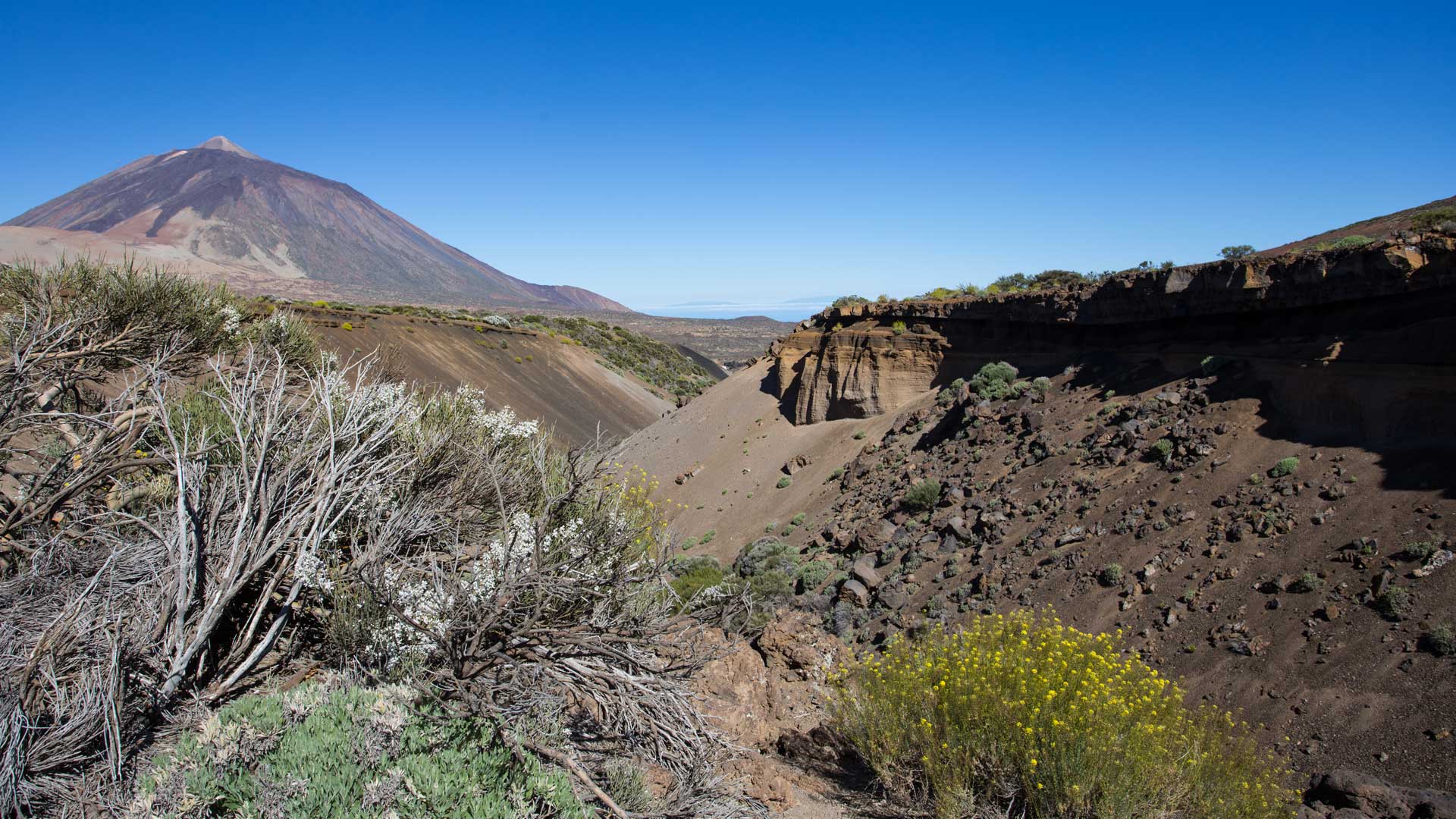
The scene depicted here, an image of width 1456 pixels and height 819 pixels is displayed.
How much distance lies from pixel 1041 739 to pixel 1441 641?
546 centimetres

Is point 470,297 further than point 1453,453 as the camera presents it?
Yes

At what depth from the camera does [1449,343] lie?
10.1 meters

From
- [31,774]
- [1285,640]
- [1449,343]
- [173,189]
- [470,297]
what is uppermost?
[173,189]

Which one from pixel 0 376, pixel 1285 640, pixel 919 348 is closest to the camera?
pixel 0 376

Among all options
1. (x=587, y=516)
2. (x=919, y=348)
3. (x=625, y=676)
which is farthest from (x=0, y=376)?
(x=919, y=348)

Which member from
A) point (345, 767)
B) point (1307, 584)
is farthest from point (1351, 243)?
point (345, 767)

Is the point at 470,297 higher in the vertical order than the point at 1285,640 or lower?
higher

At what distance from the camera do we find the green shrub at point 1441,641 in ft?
24.3

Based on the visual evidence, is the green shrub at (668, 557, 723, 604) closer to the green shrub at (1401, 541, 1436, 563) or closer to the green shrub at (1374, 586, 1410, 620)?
the green shrub at (1374, 586, 1410, 620)

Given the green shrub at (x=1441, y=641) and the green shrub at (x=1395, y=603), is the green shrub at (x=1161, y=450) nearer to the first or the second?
the green shrub at (x=1395, y=603)

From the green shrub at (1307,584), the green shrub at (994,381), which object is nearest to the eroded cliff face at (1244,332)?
the green shrub at (994,381)

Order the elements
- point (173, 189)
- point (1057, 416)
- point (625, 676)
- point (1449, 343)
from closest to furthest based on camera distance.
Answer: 1. point (625, 676)
2. point (1449, 343)
3. point (1057, 416)
4. point (173, 189)

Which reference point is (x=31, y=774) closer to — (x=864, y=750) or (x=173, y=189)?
(x=864, y=750)

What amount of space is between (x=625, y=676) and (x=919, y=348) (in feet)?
62.0
